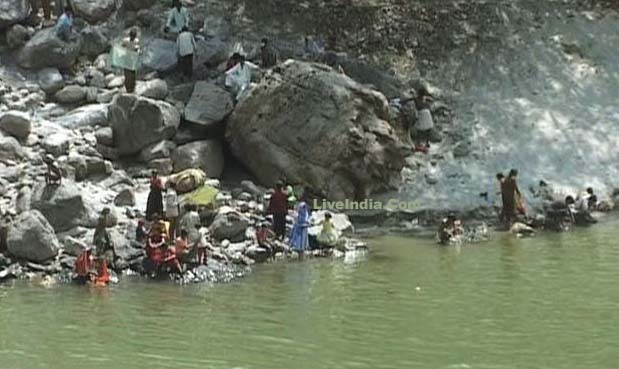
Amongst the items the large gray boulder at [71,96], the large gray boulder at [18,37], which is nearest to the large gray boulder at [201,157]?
the large gray boulder at [71,96]

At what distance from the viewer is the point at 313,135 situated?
19547mm

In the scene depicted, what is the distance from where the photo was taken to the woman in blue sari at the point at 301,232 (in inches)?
657

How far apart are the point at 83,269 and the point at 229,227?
290 centimetres

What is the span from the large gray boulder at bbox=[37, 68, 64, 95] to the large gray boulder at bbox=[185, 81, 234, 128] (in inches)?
110

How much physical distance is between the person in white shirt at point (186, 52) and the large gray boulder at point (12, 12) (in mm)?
3547

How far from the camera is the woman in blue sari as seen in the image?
16.7 metres

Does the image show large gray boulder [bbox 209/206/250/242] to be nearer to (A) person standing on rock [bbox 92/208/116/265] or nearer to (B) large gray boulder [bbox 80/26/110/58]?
(A) person standing on rock [bbox 92/208/116/265]

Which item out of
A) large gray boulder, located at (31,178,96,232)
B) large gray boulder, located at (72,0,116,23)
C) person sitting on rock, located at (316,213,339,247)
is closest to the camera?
large gray boulder, located at (31,178,96,232)

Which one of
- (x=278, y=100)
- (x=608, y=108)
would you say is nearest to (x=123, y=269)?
(x=278, y=100)

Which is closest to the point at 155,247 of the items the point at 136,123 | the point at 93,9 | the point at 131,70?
the point at 136,123

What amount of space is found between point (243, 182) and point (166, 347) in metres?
8.45

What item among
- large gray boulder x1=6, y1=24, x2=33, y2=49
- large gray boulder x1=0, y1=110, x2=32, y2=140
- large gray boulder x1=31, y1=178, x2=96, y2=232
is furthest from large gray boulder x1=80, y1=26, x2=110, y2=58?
large gray boulder x1=31, y1=178, x2=96, y2=232

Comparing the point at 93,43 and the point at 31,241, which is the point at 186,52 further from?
the point at 31,241

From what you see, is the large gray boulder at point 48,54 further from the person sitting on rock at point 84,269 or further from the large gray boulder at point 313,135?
the person sitting on rock at point 84,269
